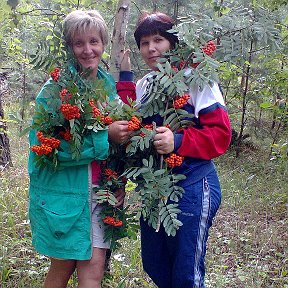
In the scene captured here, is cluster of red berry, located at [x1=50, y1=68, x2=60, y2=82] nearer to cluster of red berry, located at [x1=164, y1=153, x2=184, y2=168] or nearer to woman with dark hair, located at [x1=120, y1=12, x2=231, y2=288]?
woman with dark hair, located at [x1=120, y1=12, x2=231, y2=288]

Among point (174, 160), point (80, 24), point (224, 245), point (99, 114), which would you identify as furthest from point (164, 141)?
point (224, 245)

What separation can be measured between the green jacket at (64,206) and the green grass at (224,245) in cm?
89

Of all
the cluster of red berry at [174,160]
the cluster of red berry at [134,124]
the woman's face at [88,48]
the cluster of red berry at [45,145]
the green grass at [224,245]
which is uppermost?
the woman's face at [88,48]

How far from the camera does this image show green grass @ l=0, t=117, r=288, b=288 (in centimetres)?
343

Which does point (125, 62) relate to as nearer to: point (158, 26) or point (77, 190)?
point (158, 26)

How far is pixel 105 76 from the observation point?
2584 millimetres

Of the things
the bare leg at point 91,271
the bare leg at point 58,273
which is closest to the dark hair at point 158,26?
the bare leg at point 91,271

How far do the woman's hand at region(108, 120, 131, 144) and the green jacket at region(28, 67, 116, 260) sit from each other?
5cm

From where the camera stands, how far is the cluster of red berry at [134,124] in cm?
222

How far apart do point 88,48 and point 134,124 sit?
531 mm

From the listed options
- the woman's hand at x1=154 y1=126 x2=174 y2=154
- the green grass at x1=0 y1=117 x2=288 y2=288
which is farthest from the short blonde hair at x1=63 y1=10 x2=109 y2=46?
the green grass at x1=0 y1=117 x2=288 y2=288

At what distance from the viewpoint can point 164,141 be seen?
86.1 inches

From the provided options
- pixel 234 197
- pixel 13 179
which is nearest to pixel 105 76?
pixel 13 179

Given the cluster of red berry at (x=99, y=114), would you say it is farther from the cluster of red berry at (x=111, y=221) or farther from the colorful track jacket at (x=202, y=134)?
the cluster of red berry at (x=111, y=221)
